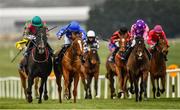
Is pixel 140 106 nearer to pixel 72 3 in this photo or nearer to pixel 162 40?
pixel 162 40

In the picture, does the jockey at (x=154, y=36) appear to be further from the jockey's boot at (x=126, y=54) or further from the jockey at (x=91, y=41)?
the jockey at (x=91, y=41)

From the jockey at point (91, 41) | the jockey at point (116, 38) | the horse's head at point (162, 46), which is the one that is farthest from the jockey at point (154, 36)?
the jockey at point (91, 41)

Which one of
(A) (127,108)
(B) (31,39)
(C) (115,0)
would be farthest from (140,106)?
(C) (115,0)

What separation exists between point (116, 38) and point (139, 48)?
133 inches

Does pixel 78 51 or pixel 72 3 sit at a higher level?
pixel 72 3

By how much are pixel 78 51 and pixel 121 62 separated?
3.76 meters

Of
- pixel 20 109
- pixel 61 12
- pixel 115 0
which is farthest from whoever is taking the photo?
pixel 61 12

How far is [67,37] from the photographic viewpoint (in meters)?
22.7

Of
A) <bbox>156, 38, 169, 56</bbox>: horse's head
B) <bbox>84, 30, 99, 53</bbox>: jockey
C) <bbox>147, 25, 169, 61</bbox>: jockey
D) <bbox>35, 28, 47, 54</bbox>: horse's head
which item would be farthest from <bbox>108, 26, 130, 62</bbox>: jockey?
<bbox>35, 28, 47, 54</bbox>: horse's head

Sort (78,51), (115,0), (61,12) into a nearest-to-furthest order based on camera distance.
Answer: (78,51) < (115,0) < (61,12)

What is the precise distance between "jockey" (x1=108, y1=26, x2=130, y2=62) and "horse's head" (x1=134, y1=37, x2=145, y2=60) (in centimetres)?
192

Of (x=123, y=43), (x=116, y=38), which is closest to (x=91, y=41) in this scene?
(x=116, y=38)

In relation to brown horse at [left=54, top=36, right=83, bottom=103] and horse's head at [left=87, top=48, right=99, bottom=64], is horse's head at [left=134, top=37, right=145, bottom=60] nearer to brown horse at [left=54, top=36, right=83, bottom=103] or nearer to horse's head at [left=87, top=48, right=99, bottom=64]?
brown horse at [left=54, top=36, right=83, bottom=103]

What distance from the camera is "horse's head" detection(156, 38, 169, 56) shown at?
24766mm
